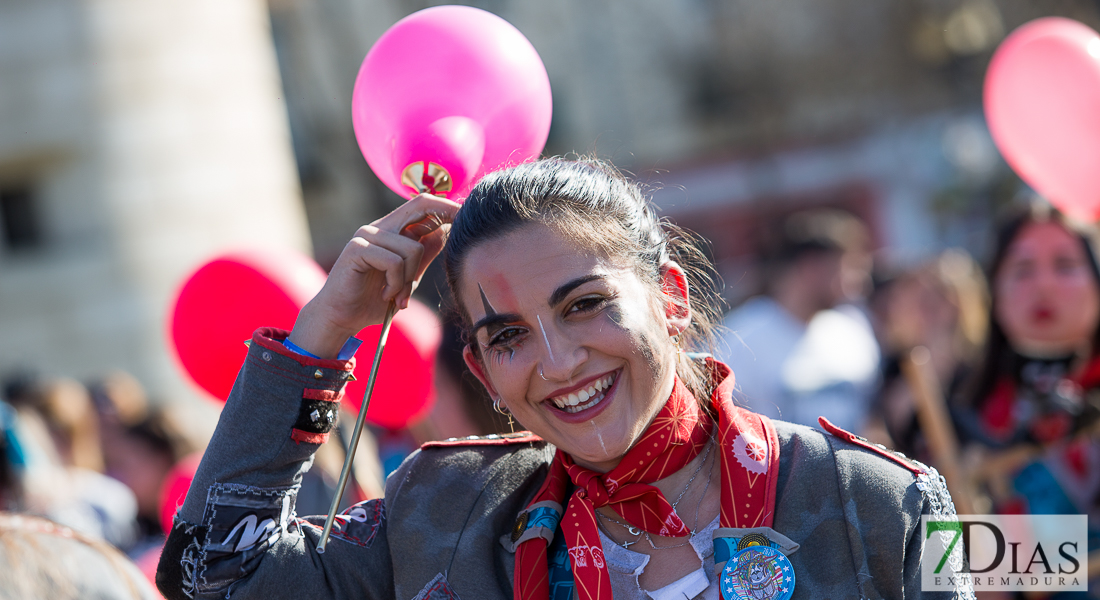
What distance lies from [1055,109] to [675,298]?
5.51 feet

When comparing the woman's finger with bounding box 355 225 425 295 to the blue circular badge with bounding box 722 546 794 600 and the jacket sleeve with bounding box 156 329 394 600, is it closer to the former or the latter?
the jacket sleeve with bounding box 156 329 394 600

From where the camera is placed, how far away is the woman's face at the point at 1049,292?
3129 millimetres

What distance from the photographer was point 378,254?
5.63ft

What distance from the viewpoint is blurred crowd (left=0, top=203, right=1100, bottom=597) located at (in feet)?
9.63

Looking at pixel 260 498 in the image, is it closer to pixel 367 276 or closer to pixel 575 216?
pixel 367 276

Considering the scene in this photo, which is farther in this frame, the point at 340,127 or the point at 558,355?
the point at 340,127

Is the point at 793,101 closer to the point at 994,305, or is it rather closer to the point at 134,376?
the point at 134,376

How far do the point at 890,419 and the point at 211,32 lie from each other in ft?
20.2

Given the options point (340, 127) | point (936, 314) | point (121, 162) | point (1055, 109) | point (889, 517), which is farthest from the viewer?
point (340, 127)

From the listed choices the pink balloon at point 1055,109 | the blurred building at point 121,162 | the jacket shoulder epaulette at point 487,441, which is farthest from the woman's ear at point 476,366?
the blurred building at point 121,162

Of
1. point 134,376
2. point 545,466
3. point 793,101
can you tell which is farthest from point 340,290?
point 793,101

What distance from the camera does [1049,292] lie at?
3172mm

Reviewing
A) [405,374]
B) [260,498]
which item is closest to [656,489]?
[260,498]

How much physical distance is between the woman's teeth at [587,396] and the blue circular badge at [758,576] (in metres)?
0.33
